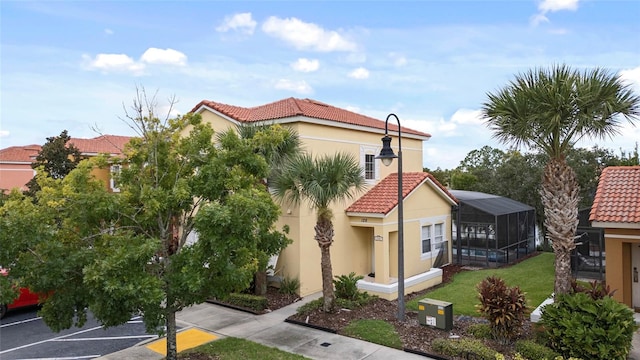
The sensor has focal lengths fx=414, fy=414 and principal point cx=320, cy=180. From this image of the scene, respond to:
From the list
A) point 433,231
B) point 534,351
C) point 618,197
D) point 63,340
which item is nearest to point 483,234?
point 433,231

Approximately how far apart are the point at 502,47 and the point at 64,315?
15.1 m

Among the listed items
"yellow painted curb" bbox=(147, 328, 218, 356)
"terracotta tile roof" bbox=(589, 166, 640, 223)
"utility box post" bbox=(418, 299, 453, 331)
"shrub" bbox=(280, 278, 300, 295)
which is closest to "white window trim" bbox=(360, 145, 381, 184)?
"shrub" bbox=(280, 278, 300, 295)

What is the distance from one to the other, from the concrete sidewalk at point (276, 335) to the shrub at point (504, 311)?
203 centimetres

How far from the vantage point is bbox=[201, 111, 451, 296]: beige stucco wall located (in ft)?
51.0

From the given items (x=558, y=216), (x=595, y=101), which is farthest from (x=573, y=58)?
(x=558, y=216)

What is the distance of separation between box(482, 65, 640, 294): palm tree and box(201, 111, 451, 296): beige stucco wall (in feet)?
19.8

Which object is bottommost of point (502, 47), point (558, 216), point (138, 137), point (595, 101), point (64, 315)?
point (64, 315)

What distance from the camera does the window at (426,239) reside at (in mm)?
18531

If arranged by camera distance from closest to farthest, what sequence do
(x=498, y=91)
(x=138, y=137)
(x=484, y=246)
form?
(x=138, y=137), (x=498, y=91), (x=484, y=246)

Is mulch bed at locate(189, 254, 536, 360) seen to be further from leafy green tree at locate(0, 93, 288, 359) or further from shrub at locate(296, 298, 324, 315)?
leafy green tree at locate(0, 93, 288, 359)

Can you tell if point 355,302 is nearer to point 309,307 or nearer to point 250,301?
point 309,307

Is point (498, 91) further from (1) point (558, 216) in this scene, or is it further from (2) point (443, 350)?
(2) point (443, 350)

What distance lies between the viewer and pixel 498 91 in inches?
445

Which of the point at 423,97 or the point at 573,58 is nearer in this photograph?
the point at 573,58
